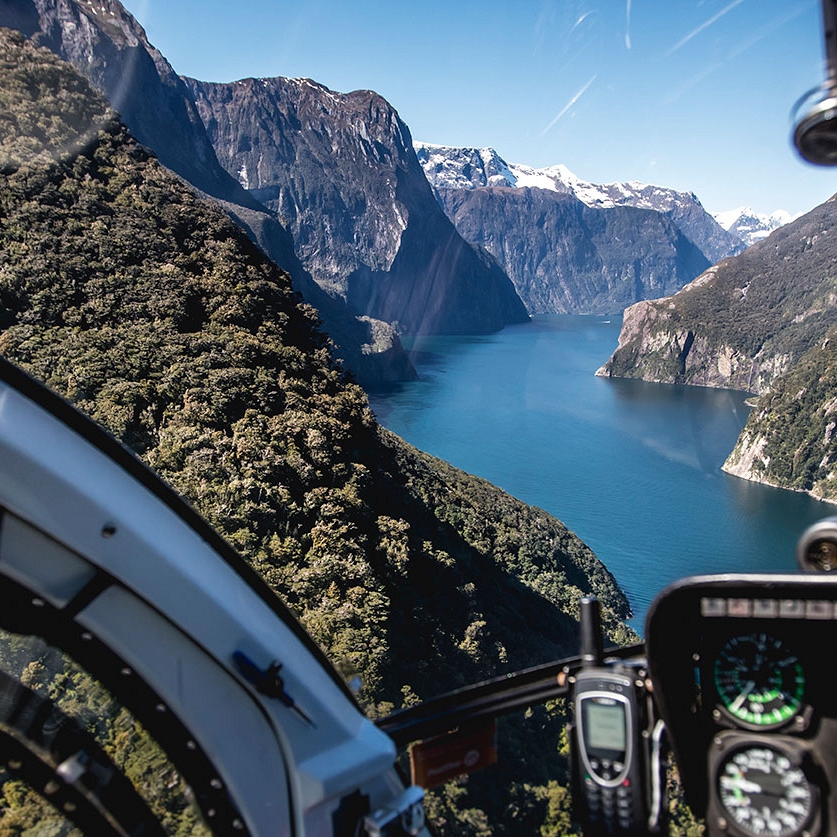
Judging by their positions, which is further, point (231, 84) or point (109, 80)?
point (231, 84)

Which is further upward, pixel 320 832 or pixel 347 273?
pixel 347 273

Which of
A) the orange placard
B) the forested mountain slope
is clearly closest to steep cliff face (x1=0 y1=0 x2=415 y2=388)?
the forested mountain slope

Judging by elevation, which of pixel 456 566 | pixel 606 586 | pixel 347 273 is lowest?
pixel 456 566

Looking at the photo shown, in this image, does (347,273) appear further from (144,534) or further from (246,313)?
(144,534)

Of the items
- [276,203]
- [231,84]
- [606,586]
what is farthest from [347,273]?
[606,586]

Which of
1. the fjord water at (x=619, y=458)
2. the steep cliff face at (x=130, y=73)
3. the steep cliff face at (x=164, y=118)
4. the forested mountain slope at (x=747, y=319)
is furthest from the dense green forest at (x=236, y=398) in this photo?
the forested mountain slope at (x=747, y=319)

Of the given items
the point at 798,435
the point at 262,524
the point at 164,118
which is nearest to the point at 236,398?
the point at 262,524

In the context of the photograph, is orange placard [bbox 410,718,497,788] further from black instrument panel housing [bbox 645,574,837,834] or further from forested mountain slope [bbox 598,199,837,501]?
forested mountain slope [bbox 598,199,837,501]
